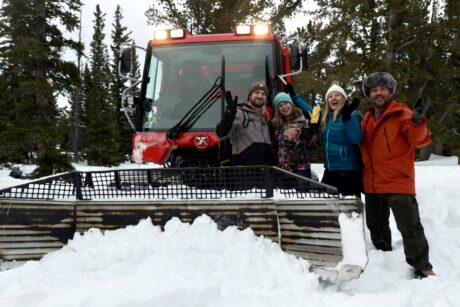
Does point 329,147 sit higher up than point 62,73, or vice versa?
point 62,73

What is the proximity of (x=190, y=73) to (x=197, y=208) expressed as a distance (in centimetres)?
273

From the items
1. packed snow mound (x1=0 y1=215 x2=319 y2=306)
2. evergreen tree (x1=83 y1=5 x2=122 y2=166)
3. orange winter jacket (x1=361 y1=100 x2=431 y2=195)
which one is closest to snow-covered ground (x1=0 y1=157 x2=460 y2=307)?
packed snow mound (x1=0 y1=215 x2=319 y2=306)

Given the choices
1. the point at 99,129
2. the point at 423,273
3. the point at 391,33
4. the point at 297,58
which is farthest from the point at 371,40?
the point at 99,129

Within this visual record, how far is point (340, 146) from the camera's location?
4.04 metres

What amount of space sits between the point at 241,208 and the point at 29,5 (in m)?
18.8

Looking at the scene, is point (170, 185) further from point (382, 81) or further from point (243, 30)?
point (243, 30)

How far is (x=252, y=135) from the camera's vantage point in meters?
4.16

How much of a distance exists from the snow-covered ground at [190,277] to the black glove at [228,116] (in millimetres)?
968

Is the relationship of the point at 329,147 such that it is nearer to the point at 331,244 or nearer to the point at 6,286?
the point at 331,244

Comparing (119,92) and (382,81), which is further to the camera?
(119,92)

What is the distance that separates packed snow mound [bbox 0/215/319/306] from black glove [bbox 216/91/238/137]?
0.96 metres

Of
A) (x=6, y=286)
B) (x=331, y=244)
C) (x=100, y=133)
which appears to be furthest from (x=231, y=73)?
A: (x=100, y=133)

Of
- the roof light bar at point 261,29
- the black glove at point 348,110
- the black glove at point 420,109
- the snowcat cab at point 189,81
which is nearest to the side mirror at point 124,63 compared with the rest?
the snowcat cab at point 189,81

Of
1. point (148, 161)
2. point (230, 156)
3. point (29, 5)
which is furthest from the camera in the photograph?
point (29, 5)
